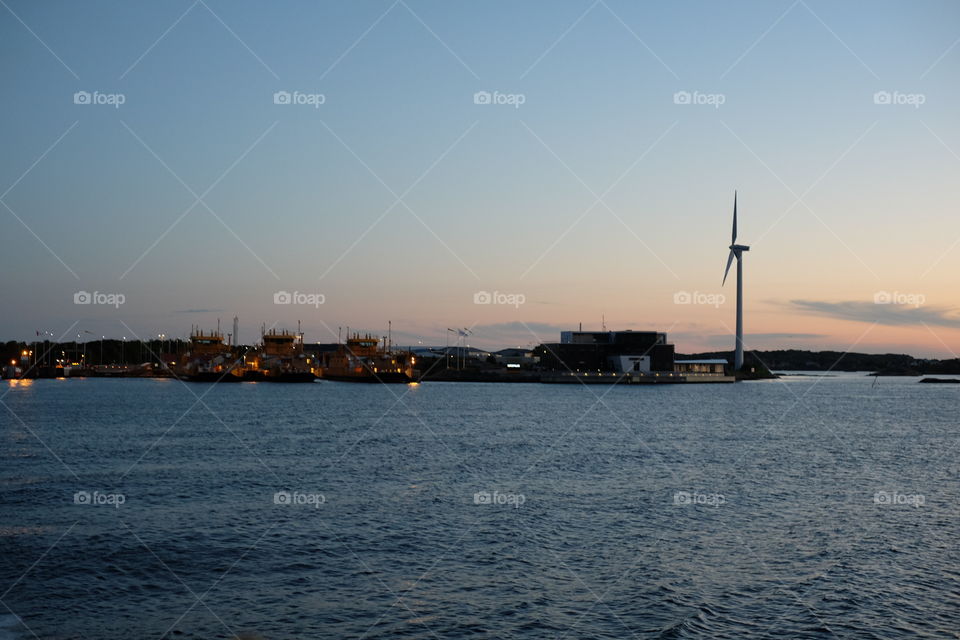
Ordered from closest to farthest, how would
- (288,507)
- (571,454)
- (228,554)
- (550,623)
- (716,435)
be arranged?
(550,623) → (228,554) → (288,507) → (571,454) → (716,435)

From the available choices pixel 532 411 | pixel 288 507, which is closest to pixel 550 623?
pixel 288 507

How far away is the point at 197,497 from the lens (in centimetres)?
3316

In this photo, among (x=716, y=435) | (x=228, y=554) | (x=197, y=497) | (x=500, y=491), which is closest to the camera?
(x=228, y=554)

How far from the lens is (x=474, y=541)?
1020 inches

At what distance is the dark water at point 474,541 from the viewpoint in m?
18.6

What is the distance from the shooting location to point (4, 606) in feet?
62.0

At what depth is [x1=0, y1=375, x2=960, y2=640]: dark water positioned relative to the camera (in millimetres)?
18609

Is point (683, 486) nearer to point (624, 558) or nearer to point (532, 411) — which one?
point (624, 558)

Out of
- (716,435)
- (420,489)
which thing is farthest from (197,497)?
(716,435)

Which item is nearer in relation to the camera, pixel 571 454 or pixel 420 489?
pixel 420 489

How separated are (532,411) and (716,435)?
3542cm

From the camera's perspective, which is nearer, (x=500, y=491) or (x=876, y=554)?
(x=876, y=554)

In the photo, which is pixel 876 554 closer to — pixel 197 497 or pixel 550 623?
pixel 550 623

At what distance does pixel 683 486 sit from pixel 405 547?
1769 cm
